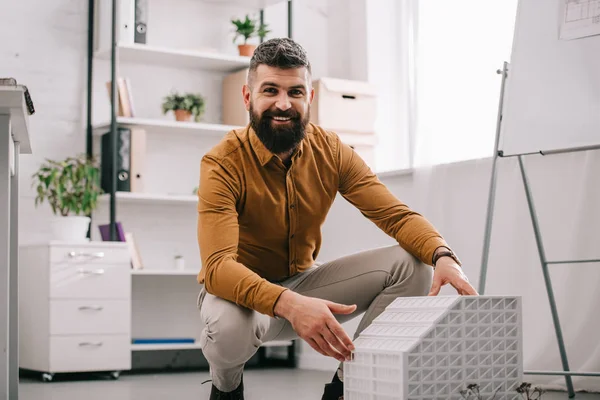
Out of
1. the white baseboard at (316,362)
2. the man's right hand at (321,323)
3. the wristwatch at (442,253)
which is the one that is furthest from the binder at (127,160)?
the man's right hand at (321,323)

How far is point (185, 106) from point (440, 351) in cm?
277

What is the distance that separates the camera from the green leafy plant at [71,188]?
3764 millimetres

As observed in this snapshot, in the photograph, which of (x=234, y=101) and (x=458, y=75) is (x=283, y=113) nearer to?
(x=458, y=75)

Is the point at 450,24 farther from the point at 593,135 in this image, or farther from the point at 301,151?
the point at 301,151

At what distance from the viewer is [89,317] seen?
363cm

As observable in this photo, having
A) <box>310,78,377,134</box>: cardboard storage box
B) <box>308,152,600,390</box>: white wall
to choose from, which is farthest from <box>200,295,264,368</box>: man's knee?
<box>310,78,377,134</box>: cardboard storage box

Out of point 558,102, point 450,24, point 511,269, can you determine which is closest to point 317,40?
point 450,24

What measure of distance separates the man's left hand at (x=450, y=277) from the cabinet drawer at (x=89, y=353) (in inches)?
81.7

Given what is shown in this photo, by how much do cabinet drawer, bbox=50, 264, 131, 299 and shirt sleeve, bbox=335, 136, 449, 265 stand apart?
170 centimetres

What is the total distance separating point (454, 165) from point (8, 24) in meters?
2.14

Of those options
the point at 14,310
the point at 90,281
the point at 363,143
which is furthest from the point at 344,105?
the point at 14,310

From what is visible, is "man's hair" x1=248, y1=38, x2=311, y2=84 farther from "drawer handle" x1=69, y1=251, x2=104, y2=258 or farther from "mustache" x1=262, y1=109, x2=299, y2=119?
"drawer handle" x1=69, y1=251, x2=104, y2=258

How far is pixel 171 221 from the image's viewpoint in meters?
4.29

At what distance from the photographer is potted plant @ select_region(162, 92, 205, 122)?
13.6ft
